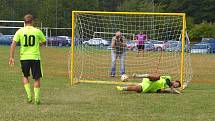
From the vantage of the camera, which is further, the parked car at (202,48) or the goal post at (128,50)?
the parked car at (202,48)

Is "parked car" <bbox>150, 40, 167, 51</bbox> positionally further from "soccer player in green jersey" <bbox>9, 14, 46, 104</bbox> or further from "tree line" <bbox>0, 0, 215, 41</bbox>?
"tree line" <bbox>0, 0, 215, 41</bbox>

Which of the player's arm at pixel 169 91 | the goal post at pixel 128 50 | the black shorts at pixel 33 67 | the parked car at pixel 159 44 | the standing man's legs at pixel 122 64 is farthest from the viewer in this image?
the parked car at pixel 159 44

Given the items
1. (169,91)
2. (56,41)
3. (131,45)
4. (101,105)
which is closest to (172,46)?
(131,45)

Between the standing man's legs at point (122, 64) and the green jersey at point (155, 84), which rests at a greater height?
the standing man's legs at point (122, 64)

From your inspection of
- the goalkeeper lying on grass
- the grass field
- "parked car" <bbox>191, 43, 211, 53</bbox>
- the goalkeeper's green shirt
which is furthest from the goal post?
"parked car" <bbox>191, 43, 211, 53</bbox>

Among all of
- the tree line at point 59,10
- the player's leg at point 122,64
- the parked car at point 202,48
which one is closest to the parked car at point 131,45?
the player's leg at point 122,64

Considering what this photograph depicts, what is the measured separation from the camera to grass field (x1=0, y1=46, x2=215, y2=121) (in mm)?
9969

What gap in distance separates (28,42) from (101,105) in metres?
2.05

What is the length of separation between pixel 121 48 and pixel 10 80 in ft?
15.5

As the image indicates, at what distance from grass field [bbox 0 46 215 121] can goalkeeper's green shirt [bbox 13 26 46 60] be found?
1007 millimetres

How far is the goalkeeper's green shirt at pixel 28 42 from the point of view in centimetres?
1170

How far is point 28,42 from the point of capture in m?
11.7

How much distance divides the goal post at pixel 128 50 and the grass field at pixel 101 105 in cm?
252

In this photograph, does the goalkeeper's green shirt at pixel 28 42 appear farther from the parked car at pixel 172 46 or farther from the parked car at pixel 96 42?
the parked car at pixel 172 46
